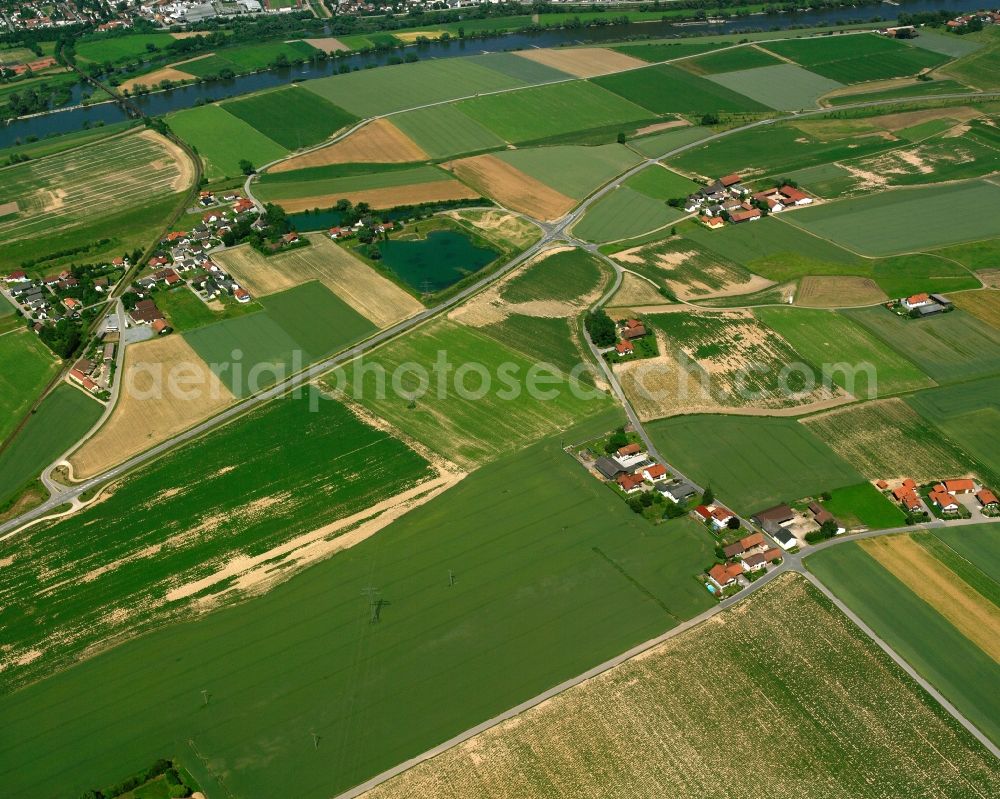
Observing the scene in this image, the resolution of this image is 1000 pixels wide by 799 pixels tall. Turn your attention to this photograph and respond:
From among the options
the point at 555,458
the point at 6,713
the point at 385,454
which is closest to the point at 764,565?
the point at 555,458

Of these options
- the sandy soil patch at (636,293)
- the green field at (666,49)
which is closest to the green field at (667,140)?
the green field at (666,49)

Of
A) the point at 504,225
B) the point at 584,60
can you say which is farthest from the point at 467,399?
the point at 584,60

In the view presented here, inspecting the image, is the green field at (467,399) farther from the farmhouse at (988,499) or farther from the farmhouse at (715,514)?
the farmhouse at (988,499)

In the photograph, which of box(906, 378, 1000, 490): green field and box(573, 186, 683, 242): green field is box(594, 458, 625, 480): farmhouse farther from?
box(573, 186, 683, 242): green field

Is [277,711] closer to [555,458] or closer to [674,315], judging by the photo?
[555,458]

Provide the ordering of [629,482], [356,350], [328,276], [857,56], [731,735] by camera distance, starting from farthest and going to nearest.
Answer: [857,56]
[328,276]
[356,350]
[629,482]
[731,735]

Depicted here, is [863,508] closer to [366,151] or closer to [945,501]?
[945,501]
